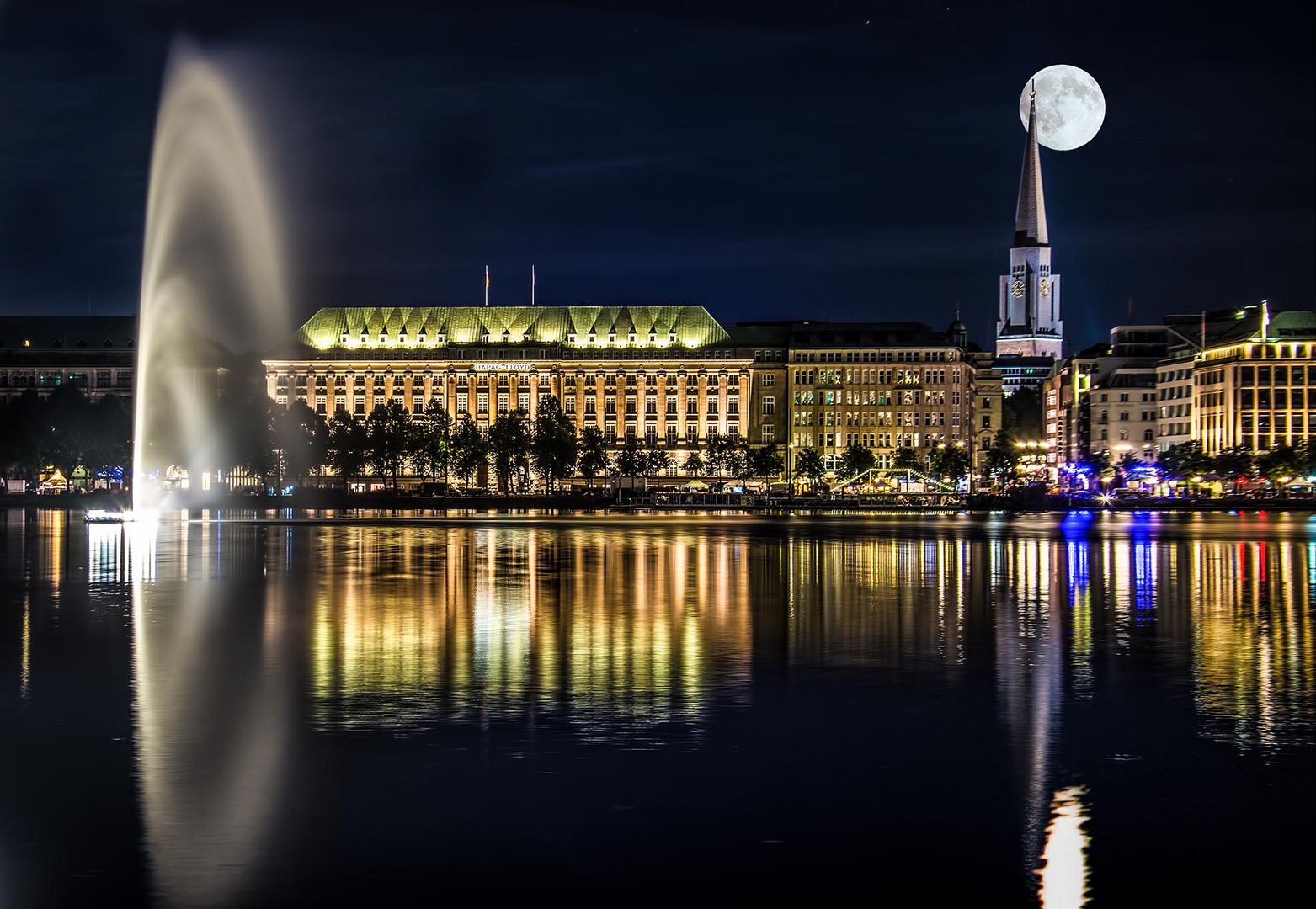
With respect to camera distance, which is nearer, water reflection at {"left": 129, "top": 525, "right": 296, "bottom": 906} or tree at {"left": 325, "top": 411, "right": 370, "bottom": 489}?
water reflection at {"left": 129, "top": 525, "right": 296, "bottom": 906}

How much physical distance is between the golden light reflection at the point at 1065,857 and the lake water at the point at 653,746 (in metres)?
0.06

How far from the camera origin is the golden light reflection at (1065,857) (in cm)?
1541

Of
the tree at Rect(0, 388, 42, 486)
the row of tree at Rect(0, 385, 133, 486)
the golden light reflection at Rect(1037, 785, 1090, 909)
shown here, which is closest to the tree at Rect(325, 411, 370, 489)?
the row of tree at Rect(0, 385, 133, 486)

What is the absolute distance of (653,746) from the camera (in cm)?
2173

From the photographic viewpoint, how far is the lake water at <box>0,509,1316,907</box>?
52.9 feet

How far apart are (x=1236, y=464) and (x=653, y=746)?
174308mm

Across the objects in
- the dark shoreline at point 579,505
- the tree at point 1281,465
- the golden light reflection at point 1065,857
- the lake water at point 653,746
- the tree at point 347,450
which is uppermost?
the tree at point 347,450

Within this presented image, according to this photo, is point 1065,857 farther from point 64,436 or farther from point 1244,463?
point 1244,463

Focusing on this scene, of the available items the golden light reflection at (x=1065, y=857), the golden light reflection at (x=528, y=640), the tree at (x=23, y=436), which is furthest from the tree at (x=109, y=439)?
the golden light reflection at (x=1065, y=857)

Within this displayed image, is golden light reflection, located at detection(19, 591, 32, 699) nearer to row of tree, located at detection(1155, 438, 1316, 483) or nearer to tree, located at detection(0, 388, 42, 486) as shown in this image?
tree, located at detection(0, 388, 42, 486)

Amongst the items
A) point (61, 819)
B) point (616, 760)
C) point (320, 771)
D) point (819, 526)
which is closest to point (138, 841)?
point (61, 819)

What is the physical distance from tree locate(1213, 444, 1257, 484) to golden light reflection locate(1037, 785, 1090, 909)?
175 metres

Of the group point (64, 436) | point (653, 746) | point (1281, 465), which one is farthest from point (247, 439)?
point (653, 746)

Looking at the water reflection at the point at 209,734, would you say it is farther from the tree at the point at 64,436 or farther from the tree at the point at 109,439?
the tree at the point at 109,439
